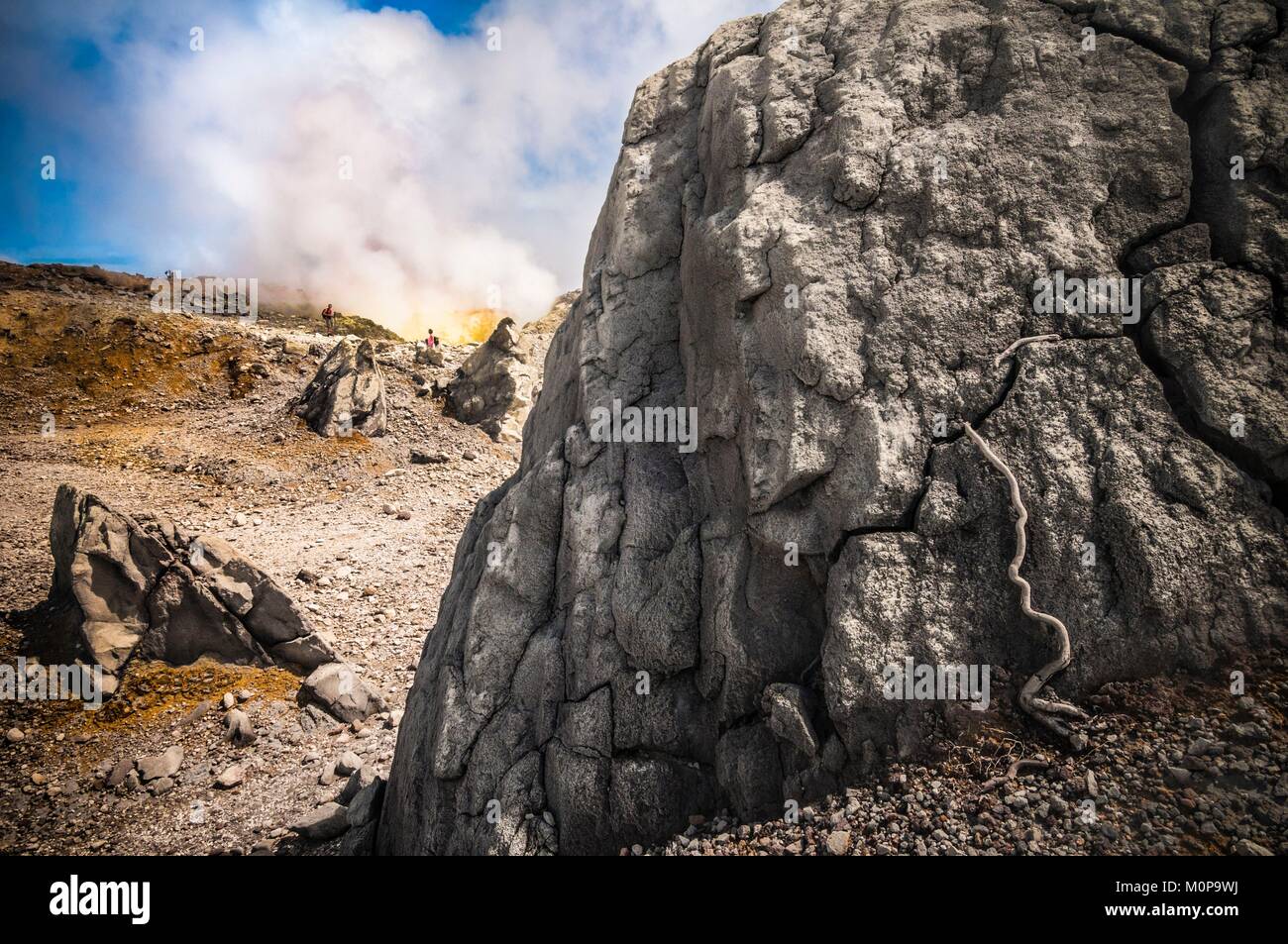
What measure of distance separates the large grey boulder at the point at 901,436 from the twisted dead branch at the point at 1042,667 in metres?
0.13

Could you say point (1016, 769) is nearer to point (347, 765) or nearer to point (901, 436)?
point (901, 436)

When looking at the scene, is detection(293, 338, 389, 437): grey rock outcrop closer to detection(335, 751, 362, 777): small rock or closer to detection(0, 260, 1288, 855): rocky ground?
detection(0, 260, 1288, 855): rocky ground

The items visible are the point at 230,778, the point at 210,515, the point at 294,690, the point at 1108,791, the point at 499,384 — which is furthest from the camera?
the point at 499,384

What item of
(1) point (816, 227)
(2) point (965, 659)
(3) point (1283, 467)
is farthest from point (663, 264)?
(3) point (1283, 467)

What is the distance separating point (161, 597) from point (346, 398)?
1800 cm

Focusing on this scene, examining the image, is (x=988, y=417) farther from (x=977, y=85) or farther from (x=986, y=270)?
(x=977, y=85)

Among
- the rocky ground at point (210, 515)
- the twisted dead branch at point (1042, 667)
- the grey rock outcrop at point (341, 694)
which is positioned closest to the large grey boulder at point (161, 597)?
the rocky ground at point (210, 515)

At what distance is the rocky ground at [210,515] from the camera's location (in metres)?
13.9

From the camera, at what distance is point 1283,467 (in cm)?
619

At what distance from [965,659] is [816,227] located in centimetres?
566

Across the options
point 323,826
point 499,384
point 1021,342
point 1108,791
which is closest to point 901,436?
point 1021,342

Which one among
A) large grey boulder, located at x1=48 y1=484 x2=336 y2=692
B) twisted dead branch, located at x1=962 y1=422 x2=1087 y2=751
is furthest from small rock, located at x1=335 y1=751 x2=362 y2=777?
twisted dead branch, located at x1=962 y1=422 x2=1087 y2=751

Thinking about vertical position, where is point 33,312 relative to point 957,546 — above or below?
above

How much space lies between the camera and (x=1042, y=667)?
6234 millimetres
